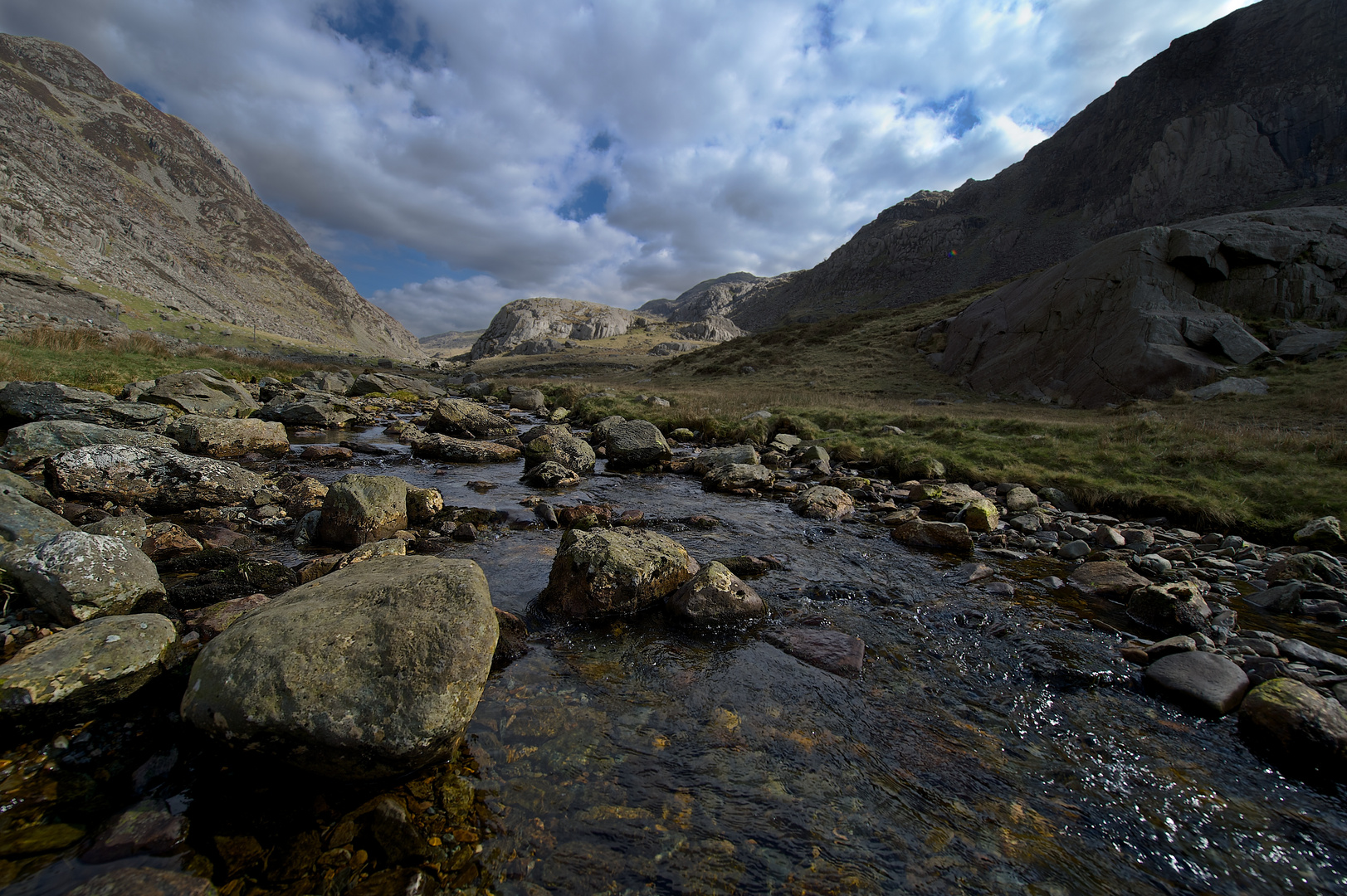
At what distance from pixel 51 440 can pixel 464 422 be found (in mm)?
10541

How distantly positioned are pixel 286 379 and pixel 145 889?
3467cm

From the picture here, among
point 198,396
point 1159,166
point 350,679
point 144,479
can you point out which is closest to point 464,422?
point 198,396

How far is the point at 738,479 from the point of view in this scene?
13.8 meters

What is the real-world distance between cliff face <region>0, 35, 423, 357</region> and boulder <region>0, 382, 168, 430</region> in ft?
275

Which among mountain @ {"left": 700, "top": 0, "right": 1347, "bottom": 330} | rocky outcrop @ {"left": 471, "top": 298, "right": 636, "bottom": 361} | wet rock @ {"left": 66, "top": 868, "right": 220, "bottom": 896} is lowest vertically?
wet rock @ {"left": 66, "top": 868, "right": 220, "bottom": 896}

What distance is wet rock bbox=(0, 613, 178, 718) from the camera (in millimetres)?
3771

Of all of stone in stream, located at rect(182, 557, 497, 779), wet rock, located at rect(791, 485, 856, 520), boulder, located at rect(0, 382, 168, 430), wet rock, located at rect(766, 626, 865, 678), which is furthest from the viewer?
boulder, located at rect(0, 382, 168, 430)

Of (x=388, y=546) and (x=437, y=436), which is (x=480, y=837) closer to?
(x=388, y=546)

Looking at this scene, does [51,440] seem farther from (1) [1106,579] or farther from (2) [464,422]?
(1) [1106,579]

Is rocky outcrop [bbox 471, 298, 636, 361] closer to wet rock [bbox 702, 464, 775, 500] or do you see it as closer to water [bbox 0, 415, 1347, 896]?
wet rock [bbox 702, 464, 775, 500]

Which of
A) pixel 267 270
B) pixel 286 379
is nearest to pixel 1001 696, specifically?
pixel 286 379

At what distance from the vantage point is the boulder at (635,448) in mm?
16062

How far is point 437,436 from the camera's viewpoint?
1733 cm

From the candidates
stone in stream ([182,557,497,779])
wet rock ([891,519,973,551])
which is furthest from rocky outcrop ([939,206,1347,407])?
stone in stream ([182,557,497,779])
